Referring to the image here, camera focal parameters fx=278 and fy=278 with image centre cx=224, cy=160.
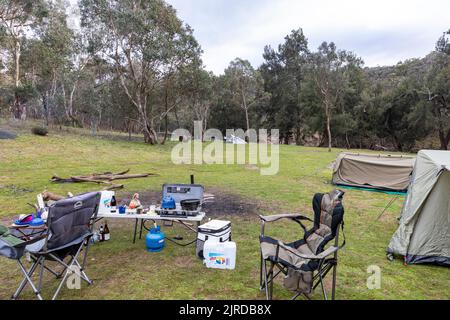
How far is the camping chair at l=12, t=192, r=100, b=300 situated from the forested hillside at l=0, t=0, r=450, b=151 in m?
17.0

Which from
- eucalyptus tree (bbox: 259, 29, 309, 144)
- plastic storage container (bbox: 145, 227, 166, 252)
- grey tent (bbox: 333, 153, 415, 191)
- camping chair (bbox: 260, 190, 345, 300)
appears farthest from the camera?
eucalyptus tree (bbox: 259, 29, 309, 144)

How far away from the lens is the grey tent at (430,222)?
3.87 metres

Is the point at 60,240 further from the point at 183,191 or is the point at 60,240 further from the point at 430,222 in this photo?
the point at 430,222

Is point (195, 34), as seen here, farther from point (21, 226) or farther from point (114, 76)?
point (21, 226)

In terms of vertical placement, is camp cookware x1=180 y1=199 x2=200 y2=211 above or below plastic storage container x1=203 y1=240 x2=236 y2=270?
above

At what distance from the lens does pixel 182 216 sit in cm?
379

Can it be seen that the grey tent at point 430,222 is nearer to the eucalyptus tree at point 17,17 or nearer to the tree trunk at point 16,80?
the eucalyptus tree at point 17,17

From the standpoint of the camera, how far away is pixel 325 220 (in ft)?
10.6

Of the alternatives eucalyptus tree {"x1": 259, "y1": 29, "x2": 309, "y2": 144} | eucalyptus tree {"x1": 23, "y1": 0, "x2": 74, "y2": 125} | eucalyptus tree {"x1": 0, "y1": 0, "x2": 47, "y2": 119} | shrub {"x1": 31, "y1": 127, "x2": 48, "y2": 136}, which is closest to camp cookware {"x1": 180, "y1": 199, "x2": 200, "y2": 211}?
shrub {"x1": 31, "y1": 127, "x2": 48, "y2": 136}

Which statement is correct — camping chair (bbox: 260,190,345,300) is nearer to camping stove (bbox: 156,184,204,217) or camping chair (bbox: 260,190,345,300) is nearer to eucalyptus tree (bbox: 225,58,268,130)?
camping stove (bbox: 156,184,204,217)

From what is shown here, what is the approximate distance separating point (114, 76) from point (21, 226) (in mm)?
22360

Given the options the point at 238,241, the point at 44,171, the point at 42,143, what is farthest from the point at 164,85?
the point at 238,241

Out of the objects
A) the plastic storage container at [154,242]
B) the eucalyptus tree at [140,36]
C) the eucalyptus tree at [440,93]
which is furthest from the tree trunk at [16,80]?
the eucalyptus tree at [440,93]

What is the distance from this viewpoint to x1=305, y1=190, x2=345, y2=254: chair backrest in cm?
294
